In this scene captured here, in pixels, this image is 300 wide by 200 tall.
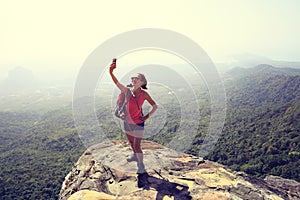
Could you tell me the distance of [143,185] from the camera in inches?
329

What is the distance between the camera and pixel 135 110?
7.97 m

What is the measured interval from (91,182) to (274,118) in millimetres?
136353

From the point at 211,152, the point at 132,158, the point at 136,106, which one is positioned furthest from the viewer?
the point at 211,152

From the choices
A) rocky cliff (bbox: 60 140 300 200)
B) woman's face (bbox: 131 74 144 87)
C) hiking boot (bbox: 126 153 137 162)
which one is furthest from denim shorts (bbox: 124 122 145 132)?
hiking boot (bbox: 126 153 137 162)

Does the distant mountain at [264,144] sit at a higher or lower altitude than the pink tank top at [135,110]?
lower

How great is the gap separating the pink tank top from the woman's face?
0.38 m

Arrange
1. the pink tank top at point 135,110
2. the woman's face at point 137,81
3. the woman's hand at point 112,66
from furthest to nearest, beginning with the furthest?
1. the pink tank top at point 135,110
2. the woman's face at point 137,81
3. the woman's hand at point 112,66

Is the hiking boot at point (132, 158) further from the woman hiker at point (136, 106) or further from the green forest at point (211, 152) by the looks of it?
the green forest at point (211, 152)

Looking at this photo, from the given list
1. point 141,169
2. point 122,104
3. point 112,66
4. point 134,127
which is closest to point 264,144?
point 141,169

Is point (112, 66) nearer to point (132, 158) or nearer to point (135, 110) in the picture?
point (135, 110)

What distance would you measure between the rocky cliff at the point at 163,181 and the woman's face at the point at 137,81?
3.30 m

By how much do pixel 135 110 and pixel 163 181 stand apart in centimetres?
264

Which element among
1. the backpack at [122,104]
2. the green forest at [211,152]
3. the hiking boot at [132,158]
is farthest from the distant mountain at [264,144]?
the backpack at [122,104]

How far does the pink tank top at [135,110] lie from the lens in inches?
309
